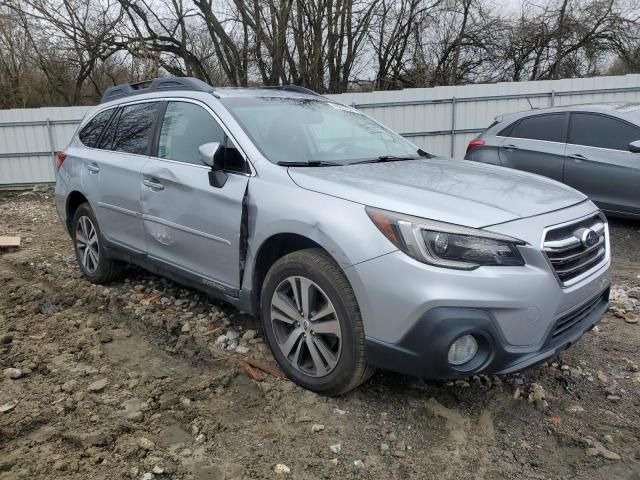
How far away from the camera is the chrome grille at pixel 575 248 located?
2496 mm

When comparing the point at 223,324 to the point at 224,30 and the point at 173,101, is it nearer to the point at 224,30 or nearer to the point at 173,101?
the point at 173,101

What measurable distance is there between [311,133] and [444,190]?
119 cm

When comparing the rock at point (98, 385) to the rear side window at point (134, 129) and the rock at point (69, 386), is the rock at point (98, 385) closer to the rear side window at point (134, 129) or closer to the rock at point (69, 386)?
the rock at point (69, 386)

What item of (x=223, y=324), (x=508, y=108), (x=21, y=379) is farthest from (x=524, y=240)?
(x=508, y=108)

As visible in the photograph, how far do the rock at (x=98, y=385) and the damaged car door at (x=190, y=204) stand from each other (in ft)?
2.71

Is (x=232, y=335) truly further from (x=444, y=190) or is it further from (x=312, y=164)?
(x=444, y=190)

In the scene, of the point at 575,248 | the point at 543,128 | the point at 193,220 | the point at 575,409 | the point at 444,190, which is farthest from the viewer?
the point at 543,128

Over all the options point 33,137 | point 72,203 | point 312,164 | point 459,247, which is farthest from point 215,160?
point 33,137

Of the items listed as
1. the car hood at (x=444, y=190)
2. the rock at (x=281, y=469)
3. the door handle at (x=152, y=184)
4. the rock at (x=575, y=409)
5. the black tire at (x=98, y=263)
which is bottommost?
the rock at (x=575, y=409)

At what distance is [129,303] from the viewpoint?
4516 millimetres

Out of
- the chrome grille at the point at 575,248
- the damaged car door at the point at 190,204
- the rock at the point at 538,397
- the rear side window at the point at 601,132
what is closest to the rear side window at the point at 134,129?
the damaged car door at the point at 190,204

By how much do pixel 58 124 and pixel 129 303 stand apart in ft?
30.6

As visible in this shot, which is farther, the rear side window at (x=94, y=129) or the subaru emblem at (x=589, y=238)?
the rear side window at (x=94, y=129)

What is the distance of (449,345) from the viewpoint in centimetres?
233
